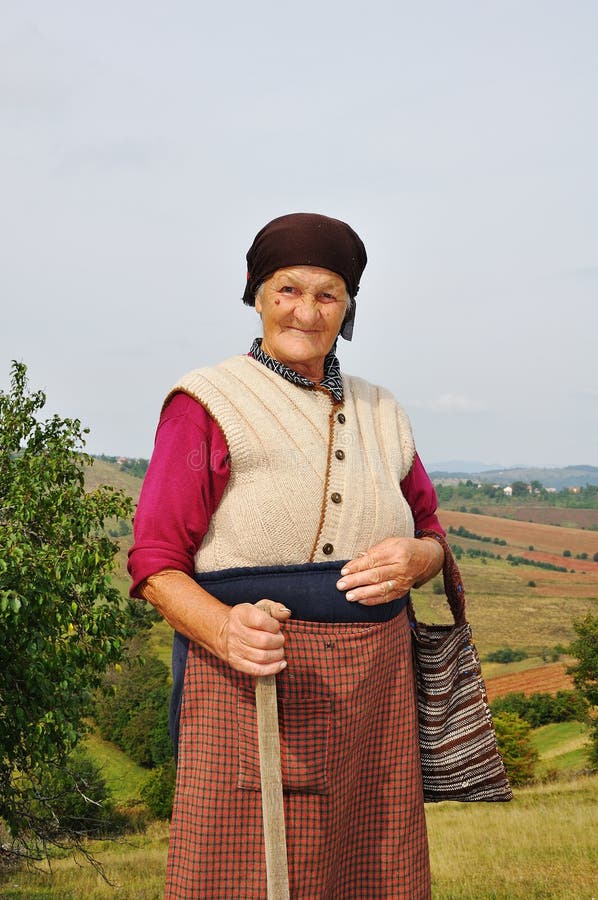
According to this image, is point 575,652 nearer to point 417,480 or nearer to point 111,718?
point 111,718

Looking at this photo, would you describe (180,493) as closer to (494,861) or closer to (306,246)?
(306,246)

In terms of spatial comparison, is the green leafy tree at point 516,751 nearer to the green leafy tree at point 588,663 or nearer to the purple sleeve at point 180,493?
the green leafy tree at point 588,663

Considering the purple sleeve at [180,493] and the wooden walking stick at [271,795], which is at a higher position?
the purple sleeve at [180,493]

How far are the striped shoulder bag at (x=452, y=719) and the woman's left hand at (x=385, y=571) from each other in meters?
0.25

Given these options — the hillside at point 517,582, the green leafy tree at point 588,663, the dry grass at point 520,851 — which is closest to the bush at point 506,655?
the hillside at point 517,582

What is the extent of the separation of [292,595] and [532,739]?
5802 cm

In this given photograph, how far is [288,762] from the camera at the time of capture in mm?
1915

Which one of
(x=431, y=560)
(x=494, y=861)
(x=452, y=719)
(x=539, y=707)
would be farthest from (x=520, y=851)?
(x=539, y=707)

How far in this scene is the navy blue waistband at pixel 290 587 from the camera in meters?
1.97

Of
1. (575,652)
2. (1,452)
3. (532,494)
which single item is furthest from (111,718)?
(532,494)

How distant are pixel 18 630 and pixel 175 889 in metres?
5.48

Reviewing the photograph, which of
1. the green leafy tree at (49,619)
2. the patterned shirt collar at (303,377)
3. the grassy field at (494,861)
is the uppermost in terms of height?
the patterned shirt collar at (303,377)

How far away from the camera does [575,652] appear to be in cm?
3681

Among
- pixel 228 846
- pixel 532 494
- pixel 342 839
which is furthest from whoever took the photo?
pixel 532 494
